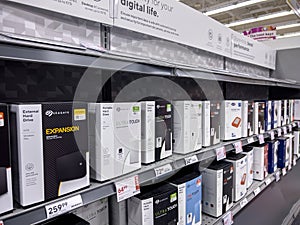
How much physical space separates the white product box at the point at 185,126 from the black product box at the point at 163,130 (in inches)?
2.5

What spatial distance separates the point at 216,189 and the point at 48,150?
1141 mm

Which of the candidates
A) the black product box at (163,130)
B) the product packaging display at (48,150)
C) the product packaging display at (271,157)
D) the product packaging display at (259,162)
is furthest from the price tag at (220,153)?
the product packaging display at (271,157)

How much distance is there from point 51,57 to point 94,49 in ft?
0.53

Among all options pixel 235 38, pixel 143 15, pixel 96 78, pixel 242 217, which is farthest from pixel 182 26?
pixel 242 217

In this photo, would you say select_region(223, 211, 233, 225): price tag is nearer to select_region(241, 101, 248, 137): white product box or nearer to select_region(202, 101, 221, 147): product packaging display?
select_region(202, 101, 221, 147): product packaging display

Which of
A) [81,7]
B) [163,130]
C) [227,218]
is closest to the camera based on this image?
[81,7]

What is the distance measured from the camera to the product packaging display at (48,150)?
2.12ft

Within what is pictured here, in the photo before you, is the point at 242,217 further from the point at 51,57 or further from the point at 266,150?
the point at 51,57

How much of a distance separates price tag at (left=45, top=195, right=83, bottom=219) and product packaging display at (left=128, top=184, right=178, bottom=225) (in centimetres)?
35

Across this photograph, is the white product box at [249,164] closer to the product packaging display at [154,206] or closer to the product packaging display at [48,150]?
the product packaging display at [154,206]

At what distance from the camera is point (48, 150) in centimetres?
70

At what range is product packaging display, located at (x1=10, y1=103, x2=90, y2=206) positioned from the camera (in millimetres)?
647

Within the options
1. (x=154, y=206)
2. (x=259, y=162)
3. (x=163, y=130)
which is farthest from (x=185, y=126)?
(x=259, y=162)

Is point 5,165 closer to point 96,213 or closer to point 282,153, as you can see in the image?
point 96,213
